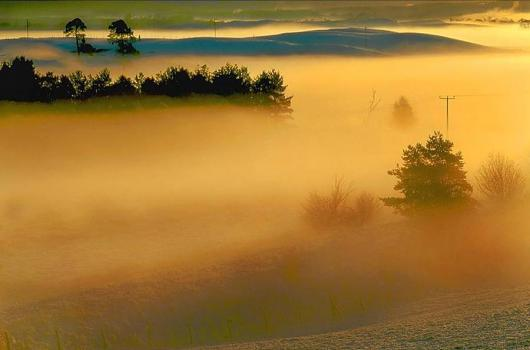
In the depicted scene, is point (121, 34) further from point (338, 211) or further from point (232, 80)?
point (338, 211)

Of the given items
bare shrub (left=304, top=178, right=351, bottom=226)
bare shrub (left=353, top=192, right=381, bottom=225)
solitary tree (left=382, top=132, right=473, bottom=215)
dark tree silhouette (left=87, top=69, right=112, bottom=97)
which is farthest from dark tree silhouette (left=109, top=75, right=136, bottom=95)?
solitary tree (left=382, top=132, right=473, bottom=215)

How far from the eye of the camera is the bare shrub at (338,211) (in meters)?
86.1

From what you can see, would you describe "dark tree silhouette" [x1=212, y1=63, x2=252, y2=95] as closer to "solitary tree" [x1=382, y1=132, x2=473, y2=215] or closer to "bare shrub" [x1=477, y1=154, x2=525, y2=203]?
"bare shrub" [x1=477, y1=154, x2=525, y2=203]

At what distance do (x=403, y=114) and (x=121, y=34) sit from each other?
60.0 meters

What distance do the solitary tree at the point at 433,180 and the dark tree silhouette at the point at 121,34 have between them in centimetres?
8727

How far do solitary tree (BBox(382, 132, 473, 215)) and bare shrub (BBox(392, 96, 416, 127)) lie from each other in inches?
4046

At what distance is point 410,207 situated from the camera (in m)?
82.1

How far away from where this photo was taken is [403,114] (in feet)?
617

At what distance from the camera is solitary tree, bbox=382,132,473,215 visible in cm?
8150

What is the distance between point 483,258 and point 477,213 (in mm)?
15408

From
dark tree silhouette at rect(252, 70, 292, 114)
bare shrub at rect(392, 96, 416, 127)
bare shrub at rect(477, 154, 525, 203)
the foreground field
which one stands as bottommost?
the foreground field

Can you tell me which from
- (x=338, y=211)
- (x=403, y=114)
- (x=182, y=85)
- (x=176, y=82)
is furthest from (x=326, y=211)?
(x=403, y=114)

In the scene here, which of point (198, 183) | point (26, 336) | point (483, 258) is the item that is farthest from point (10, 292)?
point (198, 183)

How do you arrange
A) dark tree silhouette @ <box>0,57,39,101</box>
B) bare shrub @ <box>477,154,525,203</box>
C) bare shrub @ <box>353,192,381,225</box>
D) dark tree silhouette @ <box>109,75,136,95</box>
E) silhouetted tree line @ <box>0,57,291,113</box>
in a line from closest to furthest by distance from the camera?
1. bare shrub @ <box>353,192,381,225</box>
2. bare shrub @ <box>477,154,525,203</box>
3. dark tree silhouette @ <box>0,57,39,101</box>
4. silhouetted tree line @ <box>0,57,291,113</box>
5. dark tree silhouette @ <box>109,75,136,95</box>
